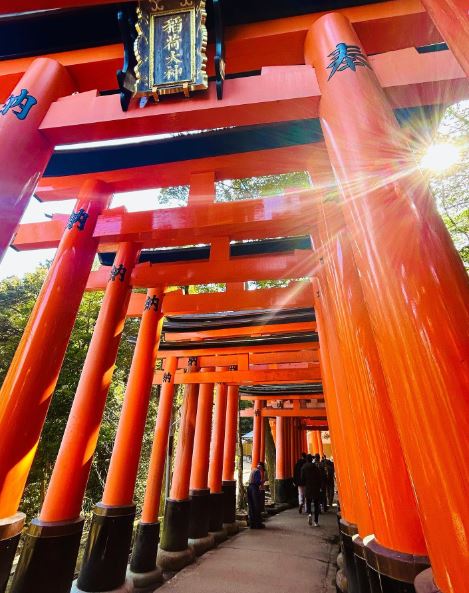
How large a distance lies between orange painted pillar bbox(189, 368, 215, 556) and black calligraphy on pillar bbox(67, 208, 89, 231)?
632 centimetres

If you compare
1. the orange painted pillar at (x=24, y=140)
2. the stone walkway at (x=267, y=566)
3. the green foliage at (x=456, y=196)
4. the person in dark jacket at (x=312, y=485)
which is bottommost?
the stone walkway at (x=267, y=566)

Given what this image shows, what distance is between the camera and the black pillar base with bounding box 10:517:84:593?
131 inches

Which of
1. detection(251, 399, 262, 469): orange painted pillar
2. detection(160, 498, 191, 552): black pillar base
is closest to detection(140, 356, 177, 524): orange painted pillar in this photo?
detection(160, 498, 191, 552): black pillar base

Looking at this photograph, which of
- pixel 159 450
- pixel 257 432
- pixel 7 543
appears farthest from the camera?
pixel 257 432

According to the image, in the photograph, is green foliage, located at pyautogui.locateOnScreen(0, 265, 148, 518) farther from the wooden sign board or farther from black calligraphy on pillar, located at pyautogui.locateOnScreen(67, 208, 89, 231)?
the wooden sign board

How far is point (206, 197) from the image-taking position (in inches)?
180

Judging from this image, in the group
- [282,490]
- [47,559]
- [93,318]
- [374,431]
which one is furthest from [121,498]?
[282,490]

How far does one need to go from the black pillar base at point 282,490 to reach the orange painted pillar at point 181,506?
964cm

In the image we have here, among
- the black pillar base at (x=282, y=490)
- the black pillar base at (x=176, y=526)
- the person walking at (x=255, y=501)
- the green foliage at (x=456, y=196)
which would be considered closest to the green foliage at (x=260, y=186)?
the green foliage at (x=456, y=196)

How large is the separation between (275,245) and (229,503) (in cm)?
805

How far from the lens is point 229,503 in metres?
10.1

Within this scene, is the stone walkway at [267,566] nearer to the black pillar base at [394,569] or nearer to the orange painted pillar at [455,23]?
the black pillar base at [394,569]

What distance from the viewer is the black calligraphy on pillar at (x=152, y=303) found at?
6.52 meters

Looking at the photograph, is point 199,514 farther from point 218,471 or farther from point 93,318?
point 93,318
